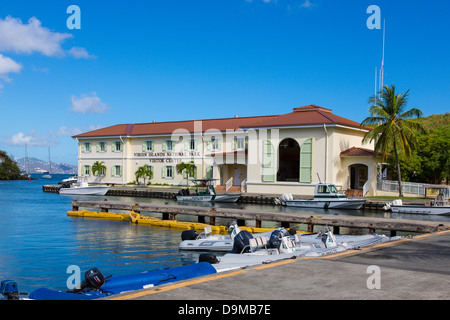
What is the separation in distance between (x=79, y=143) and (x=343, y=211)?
39.8 meters

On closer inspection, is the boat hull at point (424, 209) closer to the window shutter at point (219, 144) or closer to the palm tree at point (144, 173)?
the window shutter at point (219, 144)

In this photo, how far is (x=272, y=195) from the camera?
41844 mm

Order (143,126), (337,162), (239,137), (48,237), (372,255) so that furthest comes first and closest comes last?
(143,126) → (239,137) → (337,162) → (48,237) → (372,255)

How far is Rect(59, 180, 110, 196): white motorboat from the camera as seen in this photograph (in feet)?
167

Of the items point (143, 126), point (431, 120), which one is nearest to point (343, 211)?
point (143, 126)

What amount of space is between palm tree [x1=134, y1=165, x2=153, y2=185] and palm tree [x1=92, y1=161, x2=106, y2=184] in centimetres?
534

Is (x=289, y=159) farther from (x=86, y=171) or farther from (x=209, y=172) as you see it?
(x=86, y=171)

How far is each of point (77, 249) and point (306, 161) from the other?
88.7ft

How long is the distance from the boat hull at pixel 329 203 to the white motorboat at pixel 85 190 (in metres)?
22.9

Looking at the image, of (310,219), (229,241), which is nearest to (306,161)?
(310,219)

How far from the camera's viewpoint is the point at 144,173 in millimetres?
56031

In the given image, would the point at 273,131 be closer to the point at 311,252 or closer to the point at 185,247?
the point at 185,247

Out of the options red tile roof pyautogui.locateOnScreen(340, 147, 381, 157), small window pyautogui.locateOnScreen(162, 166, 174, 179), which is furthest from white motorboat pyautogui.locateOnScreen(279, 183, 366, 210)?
small window pyautogui.locateOnScreen(162, 166, 174, 179)

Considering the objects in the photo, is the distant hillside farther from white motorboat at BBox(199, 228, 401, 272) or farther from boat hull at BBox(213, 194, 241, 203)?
white motorboat at BBox(199, 228, 401, 272)
